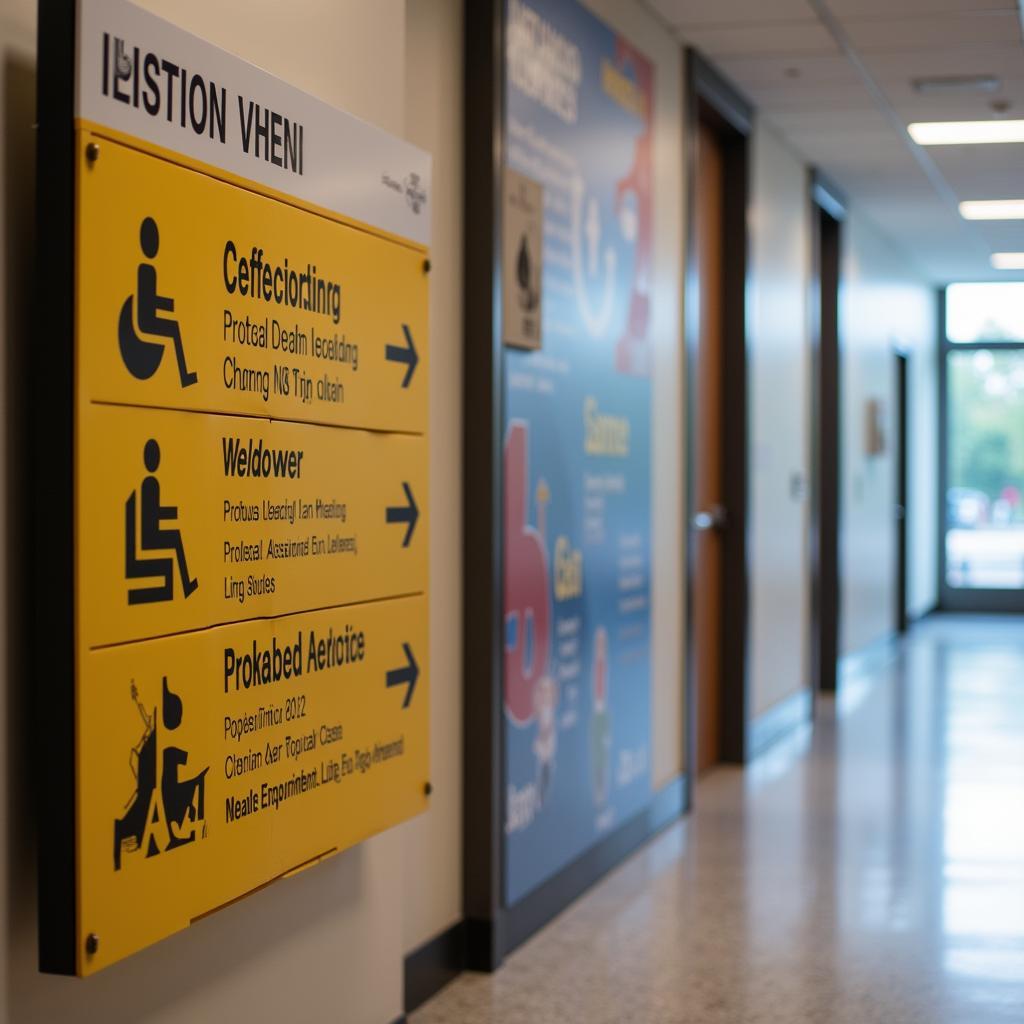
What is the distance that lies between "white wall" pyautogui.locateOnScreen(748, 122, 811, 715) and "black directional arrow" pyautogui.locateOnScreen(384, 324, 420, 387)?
409cm

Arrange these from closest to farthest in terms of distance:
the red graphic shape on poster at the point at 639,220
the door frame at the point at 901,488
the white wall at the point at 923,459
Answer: the red graphic shape on poster at the point at 639,220 → the door frame at the point at 901,488 → the white wall at the point at 923,459

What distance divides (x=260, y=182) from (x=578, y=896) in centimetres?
278

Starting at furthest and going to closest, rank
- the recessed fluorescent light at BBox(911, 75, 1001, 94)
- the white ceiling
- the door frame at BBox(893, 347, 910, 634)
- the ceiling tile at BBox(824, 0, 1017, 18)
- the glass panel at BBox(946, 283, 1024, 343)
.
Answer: the glass panel at BBox(946, 283, 1024, 343) → the door frame at BBox(893, 347, 910, 634) → the recessed fluorescent light at BBox(911, 75, 1001, 94) → the white ceiling → the ceiling tile at BBox(824, 0, 1017, 18)

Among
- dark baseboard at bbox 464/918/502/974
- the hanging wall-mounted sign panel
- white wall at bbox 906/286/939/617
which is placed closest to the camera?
the hanging wall-mounted sign panel

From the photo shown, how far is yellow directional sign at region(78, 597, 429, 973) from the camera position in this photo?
217 centimetres

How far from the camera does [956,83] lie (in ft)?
21.3

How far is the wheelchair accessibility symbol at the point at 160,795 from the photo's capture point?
222cm

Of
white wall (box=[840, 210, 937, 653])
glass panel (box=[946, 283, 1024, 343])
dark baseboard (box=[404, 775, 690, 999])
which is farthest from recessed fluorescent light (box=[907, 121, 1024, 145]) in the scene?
glass panel (box=[946, 283, 1024, 343])

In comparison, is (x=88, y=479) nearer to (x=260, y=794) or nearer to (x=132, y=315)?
(x=132, y=315)

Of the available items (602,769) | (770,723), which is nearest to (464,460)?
(602,769)

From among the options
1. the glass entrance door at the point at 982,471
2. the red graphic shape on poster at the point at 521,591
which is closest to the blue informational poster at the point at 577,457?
the red graphic shape on poster at the point at 521,591

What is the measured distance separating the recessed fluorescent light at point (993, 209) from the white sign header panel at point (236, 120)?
721 centimetres

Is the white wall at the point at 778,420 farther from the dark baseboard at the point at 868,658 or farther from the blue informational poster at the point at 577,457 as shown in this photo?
the blue informational poster at the point at 577,457

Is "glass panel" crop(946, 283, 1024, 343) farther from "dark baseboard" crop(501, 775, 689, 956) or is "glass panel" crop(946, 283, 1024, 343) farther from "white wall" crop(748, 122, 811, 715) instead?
"dark baseboard" crop(501, 775, 689, 956)
